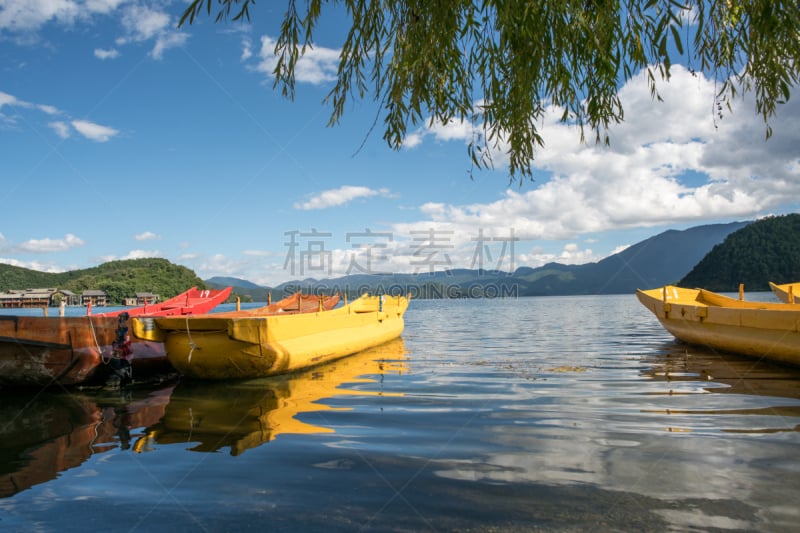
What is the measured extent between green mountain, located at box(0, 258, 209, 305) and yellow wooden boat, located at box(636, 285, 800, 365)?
10976cm

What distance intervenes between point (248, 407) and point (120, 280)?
13516cm

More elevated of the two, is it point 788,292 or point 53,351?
point 788,292

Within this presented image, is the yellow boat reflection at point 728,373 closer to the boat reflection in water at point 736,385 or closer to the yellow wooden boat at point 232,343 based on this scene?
the boat reflection in water at point 736,385

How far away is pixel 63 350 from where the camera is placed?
8977 mm

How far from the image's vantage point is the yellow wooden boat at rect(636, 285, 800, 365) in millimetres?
9223

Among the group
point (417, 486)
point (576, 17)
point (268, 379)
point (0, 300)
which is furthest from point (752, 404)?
point (0, 300)

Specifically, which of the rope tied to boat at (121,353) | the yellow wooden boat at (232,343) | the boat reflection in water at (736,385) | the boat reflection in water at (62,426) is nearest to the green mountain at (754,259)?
the boat reflection in water at (736,385)

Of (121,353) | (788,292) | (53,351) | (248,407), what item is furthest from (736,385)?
(53,351)

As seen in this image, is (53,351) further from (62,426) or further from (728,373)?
(728,373)

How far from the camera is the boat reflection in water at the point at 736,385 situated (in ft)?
18.5

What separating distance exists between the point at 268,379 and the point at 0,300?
119 meters

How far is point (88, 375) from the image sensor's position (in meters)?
9.22

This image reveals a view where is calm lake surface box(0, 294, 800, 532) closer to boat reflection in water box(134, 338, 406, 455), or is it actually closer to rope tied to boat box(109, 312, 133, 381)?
boat reflection in water box(134, 338, 406, 455)

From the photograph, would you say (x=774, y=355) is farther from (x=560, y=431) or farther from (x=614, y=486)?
(x=614, y=486)
